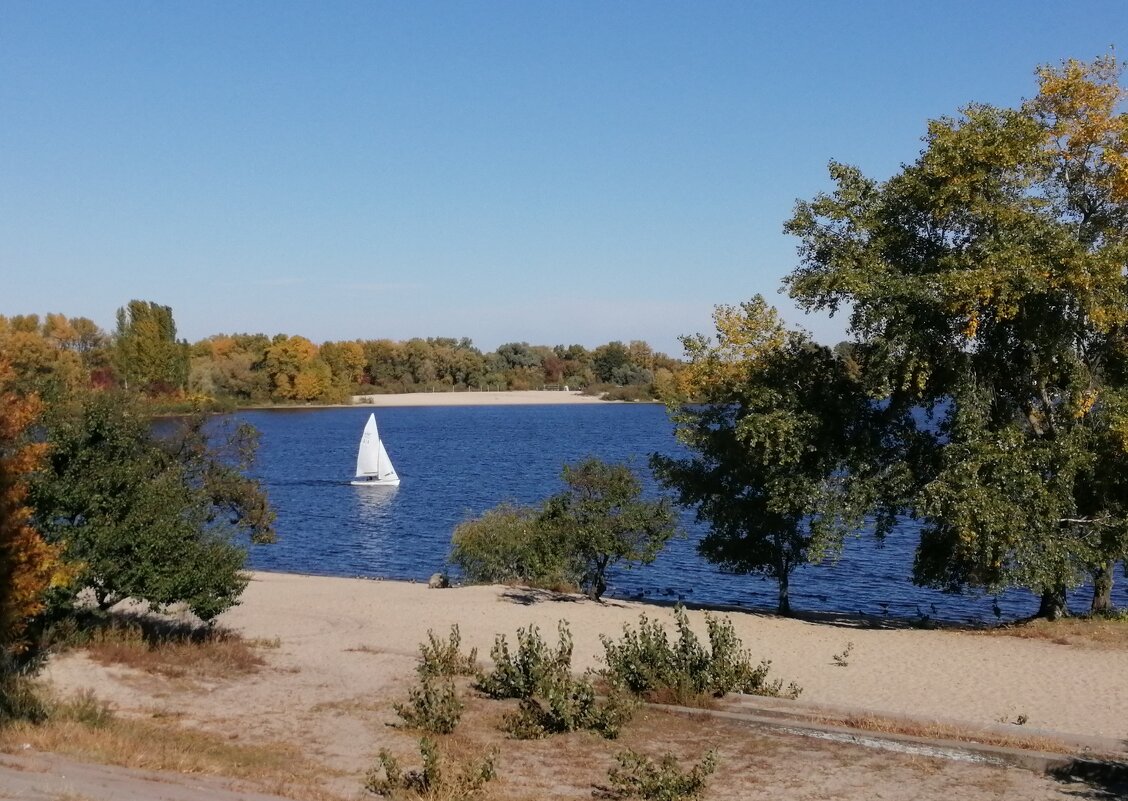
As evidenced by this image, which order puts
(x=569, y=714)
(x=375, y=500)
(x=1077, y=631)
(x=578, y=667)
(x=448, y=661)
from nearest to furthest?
(x=569, y=714) < (x=448, y=661) < (x=578, y=667) < (x=1077, y=631) < (x=375, y=500)

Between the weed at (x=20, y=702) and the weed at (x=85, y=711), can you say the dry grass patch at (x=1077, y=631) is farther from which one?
the weed at (x=20, y=702)

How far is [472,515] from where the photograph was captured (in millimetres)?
37188

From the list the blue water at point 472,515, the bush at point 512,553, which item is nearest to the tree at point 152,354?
the blue water at point 472,515

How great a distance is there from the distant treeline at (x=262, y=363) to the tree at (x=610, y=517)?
3187 centimetres

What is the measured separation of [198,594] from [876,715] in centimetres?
958

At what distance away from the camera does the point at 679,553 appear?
122 feet

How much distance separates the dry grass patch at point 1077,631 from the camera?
19.2 metres

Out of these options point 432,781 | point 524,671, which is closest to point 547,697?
point 524,671

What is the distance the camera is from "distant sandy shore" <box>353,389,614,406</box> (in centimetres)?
16325

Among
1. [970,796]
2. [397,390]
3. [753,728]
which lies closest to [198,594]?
[753,728]

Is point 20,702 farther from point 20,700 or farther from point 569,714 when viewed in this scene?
point 569,714

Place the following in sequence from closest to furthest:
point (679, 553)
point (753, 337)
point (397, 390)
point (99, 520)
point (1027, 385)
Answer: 1. point (99, 520)
2. point (1027, 385)
3. point (753, 337)
4. point (679, 553)
5. point (397, 390)

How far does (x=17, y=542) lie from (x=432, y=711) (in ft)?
16.8

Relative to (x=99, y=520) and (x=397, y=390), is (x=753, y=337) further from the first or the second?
(x=397, y=390)
